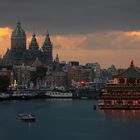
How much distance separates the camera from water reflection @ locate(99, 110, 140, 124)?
7156 cm

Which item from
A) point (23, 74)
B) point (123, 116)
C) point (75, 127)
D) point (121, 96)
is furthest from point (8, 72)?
point (75, 127)

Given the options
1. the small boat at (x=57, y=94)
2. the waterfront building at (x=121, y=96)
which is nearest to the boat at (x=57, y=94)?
the small boat at (x=57, y=94)

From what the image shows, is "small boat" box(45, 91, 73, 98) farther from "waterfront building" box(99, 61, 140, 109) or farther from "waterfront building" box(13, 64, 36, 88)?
"waterfront building" box(99, 61, 140, 109)

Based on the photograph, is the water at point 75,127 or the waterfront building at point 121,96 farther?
the waterfront building at point 121,96

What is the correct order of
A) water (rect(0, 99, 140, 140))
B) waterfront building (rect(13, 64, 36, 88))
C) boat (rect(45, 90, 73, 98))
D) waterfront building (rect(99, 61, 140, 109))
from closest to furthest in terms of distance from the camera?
water (rect(0, 99, 140, 140)) → waterfront building (rect(99, 61, 140, 109)) → boat (rect(45, 90, 73, 98)) → waterfront building (rect(13, 64, 36, 88))

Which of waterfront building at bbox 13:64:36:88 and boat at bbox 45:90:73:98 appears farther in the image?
waterfront building at bbox 13:64:36:88

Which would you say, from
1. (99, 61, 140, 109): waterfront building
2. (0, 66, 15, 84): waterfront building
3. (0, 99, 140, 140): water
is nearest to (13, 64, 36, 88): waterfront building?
(0, 66, 15, 84): waterfront building

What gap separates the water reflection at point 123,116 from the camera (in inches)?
2817

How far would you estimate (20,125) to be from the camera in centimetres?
6781

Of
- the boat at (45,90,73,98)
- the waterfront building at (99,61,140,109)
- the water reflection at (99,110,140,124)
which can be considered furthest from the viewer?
the boat at (45,90,73,98)

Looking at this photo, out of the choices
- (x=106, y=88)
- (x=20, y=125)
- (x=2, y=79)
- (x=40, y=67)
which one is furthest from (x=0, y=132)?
(x=40, y=67)

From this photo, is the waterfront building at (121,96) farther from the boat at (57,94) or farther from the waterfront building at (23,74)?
the waterfront building at (23,74)

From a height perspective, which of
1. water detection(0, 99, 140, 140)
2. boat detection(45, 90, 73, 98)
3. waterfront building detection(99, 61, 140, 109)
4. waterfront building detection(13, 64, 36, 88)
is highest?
waterfront building detection(13, 64, 36, 88)

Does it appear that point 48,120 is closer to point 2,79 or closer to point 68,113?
point 68,113
